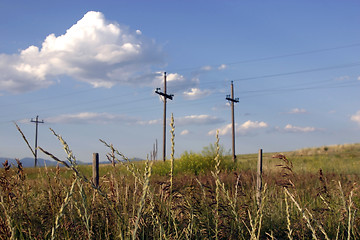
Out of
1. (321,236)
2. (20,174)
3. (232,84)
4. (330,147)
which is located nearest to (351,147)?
(330,147)

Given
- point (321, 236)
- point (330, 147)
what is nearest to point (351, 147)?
point (330, 147)

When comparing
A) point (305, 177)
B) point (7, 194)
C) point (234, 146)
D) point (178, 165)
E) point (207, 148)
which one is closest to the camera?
point (7, 194)

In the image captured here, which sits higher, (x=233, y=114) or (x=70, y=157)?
(x=233, y=114)

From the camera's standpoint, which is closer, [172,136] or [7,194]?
[172,136]

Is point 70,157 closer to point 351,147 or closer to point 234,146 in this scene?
point 234,146

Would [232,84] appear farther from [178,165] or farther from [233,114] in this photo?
Result: [178,165]

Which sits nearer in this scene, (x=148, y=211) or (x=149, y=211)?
(x=149, y=211)

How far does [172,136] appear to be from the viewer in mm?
1753

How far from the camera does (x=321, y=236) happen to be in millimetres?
5211

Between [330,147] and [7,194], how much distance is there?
50540mm

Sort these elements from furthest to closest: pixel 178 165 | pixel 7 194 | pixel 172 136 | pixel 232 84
A: pixel 232 84, pixel 178 165, pixel 7 194, pixel 172 136

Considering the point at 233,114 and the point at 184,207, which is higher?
the point at 233,114

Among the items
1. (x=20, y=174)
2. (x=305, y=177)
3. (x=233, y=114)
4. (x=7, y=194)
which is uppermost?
(x=233, y=114)

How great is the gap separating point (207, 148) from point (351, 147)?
35965 mm
